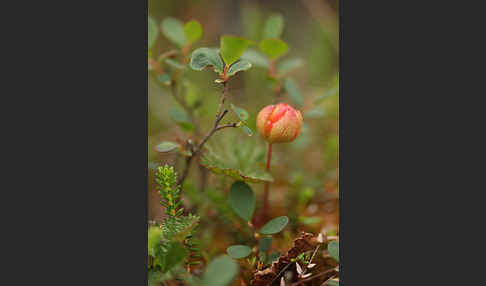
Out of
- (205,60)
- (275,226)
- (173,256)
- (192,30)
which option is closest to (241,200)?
(275,226)

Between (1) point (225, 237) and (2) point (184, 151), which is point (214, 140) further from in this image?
(1) point (225, 237)

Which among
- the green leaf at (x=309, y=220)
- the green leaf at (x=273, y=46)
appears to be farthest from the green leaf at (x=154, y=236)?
the green leaf at (x=273, y=46)

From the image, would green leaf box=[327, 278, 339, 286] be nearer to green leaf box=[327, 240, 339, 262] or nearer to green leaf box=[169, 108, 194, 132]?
green leaf box=[327, 240, 339, 262]

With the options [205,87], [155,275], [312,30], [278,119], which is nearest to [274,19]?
[278,119]

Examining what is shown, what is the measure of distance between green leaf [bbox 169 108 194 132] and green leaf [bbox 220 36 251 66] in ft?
0.99

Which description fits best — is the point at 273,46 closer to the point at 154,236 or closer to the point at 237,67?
the point at 237,67

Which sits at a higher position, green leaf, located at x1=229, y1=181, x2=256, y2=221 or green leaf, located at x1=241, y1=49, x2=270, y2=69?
green leaf, located at x1=241, y1=49, x2=270, y2=69

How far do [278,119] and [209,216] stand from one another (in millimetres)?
468

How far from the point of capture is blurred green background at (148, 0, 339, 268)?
46.5 inches

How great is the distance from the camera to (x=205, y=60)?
32.1 inches

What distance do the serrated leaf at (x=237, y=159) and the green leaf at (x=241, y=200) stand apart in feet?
0.09

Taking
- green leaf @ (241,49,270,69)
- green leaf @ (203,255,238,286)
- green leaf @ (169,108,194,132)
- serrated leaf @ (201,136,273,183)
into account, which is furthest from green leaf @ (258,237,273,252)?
green leaf @ (241,49,270,69)

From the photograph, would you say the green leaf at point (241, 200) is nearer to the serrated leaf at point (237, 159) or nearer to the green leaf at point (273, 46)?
the serrated leaf at point (237, 159)

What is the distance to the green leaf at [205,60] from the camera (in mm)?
806
